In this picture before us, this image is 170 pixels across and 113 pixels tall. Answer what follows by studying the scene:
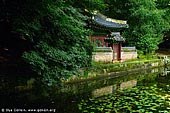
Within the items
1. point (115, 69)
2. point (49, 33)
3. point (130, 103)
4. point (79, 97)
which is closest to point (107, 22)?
point (115, 69)

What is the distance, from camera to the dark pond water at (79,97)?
12756 millimetres

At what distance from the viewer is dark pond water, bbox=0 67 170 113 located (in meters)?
12.8

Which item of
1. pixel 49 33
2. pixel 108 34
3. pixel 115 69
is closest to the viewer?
pixel 49 33

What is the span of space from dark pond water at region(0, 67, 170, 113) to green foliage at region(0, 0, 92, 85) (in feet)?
5.09

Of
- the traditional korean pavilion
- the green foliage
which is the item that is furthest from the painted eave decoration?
the green foliage

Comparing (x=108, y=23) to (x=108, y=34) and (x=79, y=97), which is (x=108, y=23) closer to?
(x=108, y=34)

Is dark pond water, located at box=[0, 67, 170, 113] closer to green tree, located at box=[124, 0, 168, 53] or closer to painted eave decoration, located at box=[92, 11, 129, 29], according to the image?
painted eave decoration, located at box=[92, 11, 129, 29]

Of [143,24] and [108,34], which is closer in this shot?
[108,34]

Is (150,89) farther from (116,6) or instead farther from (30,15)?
(116,6)

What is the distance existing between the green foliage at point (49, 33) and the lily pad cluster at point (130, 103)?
1799 millimetres

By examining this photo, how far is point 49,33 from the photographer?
12.8 metres

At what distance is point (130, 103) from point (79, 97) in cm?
296

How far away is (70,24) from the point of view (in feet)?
42.8

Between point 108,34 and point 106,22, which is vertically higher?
point 106,22
